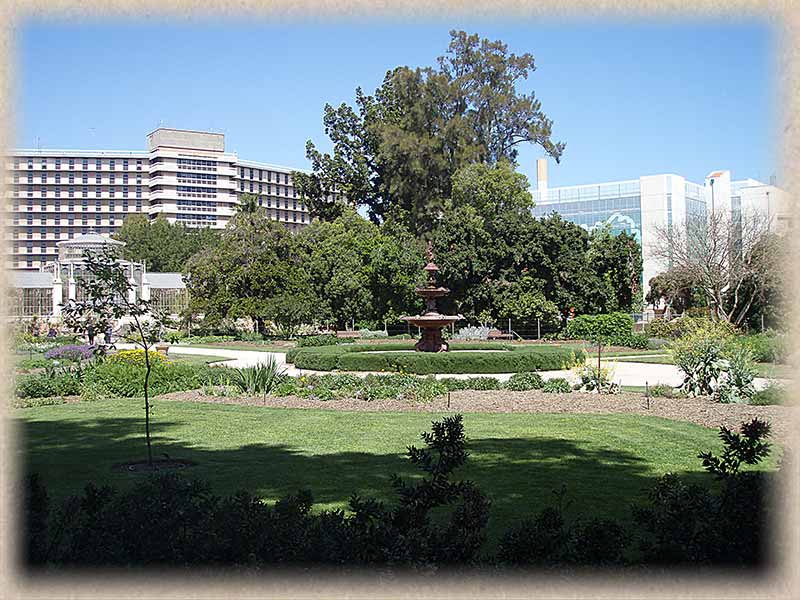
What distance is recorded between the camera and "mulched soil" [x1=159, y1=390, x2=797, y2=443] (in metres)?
11.2

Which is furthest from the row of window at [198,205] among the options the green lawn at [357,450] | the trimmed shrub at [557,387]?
the trimmed shrub at [557,387]

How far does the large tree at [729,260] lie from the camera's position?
3381cm

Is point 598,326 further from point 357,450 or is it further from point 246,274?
point 357,450

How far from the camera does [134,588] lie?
148 inches

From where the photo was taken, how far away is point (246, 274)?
38812 mm

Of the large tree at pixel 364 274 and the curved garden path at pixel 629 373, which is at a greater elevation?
the large tree at pixel 364 274

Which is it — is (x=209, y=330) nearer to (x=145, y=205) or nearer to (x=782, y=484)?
(x=782, y=484)

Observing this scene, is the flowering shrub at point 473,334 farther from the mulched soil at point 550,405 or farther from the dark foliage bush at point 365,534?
the dark foliage bush at point 365,534

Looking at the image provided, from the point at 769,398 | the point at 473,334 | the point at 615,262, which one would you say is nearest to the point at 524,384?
the point at 769,398

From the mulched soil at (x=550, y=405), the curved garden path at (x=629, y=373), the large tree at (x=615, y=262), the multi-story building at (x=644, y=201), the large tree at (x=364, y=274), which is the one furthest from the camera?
the multi-story building at (x=644, y=201)

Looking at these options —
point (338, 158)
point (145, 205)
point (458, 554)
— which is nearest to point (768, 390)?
point (458, 554)

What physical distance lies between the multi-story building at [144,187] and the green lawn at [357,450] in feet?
221

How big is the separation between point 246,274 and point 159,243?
34.4 meters

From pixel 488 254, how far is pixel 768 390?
23896mm
